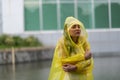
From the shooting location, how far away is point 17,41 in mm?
26906

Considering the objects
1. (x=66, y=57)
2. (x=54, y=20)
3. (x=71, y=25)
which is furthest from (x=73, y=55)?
(x=54, y=20)

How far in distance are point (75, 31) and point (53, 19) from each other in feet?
79.8

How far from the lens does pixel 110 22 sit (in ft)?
98.0

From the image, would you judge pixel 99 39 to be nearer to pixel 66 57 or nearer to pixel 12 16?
pixel 12 16

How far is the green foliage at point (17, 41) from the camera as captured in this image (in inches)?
1028

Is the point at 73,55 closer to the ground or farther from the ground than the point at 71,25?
closer to the ground

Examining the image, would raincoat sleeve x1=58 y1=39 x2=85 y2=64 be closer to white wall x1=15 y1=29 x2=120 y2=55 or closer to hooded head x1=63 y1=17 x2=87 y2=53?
hooded head x1=63 y1=17 x2=87 y2=53

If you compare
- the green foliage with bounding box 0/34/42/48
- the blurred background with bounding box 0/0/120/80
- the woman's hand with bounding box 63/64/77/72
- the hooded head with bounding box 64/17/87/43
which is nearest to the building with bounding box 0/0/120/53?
the blurred background with bounding box 0/0/120/80

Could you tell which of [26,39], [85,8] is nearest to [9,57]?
[26,39]

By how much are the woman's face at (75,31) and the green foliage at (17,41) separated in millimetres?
20972

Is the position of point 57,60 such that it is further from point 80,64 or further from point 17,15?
point 17,15

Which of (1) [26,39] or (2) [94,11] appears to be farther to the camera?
(2) [94,11]

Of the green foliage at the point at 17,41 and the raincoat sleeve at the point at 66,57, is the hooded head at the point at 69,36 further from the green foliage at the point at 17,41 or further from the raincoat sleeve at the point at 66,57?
the green foliage at the point at 17,41

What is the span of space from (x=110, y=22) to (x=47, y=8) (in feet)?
14.3
